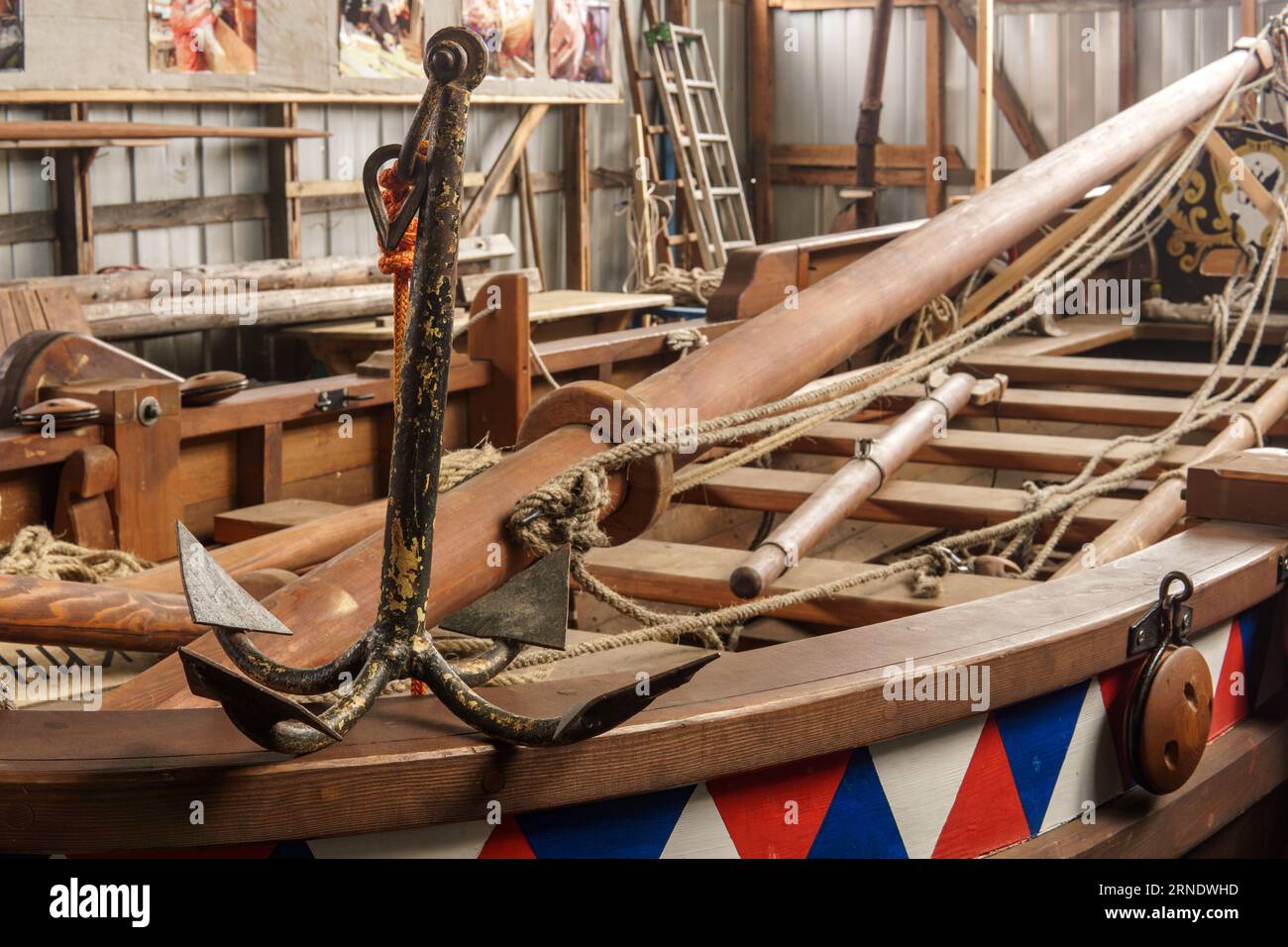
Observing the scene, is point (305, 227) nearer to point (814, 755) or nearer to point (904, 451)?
point (904, 451)

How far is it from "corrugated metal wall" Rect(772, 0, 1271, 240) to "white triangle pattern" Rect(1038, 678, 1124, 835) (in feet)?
27.7

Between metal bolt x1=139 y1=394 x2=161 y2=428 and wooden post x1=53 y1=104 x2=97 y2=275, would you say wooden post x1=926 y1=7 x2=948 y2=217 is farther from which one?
metal bolt x1=139 y1=394 x2=161 y2=428

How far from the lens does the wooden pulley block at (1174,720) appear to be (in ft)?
6.95

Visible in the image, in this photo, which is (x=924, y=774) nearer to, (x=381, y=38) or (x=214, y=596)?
(x=214, y=596)

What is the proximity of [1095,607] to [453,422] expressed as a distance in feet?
5.82

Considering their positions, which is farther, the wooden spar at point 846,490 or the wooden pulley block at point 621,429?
the wooden spar at point 846,490

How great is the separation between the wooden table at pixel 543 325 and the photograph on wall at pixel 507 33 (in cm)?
193

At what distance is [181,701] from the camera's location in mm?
1722

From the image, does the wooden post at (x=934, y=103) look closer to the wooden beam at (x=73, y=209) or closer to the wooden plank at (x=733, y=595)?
the wooden beam at (x=73, y=209)

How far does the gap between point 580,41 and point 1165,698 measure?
22.9 feet

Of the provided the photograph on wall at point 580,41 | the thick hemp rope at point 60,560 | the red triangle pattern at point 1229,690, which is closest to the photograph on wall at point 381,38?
the photograph on wall at point 580,41

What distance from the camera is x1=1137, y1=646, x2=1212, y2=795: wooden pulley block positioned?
6.95 feet

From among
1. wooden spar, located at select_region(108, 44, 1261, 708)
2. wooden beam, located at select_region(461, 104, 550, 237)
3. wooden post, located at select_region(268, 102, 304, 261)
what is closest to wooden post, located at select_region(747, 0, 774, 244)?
wooden beam, located at select_region(461, 104, 550, 237)
